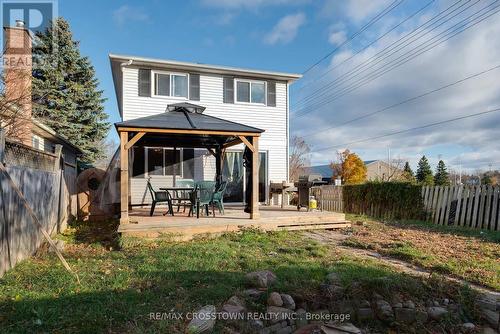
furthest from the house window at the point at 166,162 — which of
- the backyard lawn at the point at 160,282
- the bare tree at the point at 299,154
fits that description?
the bare tree at the point at 299,154

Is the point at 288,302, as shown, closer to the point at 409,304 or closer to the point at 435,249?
the point at 409,304

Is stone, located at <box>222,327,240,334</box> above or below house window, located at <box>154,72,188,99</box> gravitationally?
below

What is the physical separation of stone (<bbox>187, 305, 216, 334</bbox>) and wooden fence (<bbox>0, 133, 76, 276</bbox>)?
104 inches

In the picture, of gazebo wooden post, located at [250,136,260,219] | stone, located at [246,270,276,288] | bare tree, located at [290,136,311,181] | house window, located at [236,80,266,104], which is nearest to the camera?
stone, located at [246,270,276,288]

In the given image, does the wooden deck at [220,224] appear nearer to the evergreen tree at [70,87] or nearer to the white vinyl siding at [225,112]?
the white vinyl siding at [225,112]

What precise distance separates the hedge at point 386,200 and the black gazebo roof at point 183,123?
6.68 metres

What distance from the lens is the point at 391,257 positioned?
19.0 feet

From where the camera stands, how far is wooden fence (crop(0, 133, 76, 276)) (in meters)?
4.23

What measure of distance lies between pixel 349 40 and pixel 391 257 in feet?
44.8

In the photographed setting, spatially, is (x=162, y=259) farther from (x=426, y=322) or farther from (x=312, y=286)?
(x=426, y=322)

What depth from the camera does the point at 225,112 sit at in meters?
12.5

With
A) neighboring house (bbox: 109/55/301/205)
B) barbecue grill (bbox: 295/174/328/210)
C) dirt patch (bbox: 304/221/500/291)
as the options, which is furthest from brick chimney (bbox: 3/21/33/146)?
dirt patch (bbox: 304/221/500/291)

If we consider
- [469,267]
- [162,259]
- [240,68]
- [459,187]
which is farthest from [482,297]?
[240,68]

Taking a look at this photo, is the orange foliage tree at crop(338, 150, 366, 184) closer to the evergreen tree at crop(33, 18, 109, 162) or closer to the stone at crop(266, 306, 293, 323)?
the evergreen tree at crop(33, 18, 109, 162)
